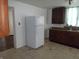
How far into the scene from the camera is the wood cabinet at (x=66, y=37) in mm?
4312

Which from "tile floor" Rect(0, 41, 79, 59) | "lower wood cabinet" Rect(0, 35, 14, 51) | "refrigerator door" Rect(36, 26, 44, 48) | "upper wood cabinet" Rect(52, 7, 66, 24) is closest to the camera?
"tile floor" Rect(0, 41, 79, 59)

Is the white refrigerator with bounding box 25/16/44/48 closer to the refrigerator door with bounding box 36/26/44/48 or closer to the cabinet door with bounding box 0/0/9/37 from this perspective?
the refrigerator door with bounding box 36/26/44/48

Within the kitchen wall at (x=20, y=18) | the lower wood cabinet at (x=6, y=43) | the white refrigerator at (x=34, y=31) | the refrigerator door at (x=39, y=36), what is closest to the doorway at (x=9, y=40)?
the lower wood cabinet at (x=6, y=43)

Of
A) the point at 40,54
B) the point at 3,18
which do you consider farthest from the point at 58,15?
the point at 3,18

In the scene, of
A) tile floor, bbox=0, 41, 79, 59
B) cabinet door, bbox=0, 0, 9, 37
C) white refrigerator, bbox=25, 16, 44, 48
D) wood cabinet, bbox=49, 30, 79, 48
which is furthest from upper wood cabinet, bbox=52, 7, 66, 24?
cabinet door, bbox=0, 0, 9, 37

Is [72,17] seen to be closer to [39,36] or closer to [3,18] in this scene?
[39,36]

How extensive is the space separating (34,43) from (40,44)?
422 mm

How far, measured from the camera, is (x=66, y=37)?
467 centimetres

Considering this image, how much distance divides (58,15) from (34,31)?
2.43 m

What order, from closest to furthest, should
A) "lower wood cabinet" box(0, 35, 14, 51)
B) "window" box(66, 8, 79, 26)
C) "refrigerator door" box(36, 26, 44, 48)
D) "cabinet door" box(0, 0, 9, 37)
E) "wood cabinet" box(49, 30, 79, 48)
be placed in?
"cabinet door" box(0, 0, 9, 37) → "lower wood cabinet" box(0, 35, 14, 51) → "refrigerator door" box(36, 26, 44, 48) → "wood cabinet" box(49, 30, 79, 48) → "window" box(66, 8, 79, 26)

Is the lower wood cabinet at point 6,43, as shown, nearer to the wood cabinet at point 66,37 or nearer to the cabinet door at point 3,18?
the wood cabinet at point 66,37

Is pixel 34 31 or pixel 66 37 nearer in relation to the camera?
pixel 34 31

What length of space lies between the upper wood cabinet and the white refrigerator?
1.82 metres

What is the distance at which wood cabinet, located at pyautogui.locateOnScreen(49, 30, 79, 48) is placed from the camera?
431cm
